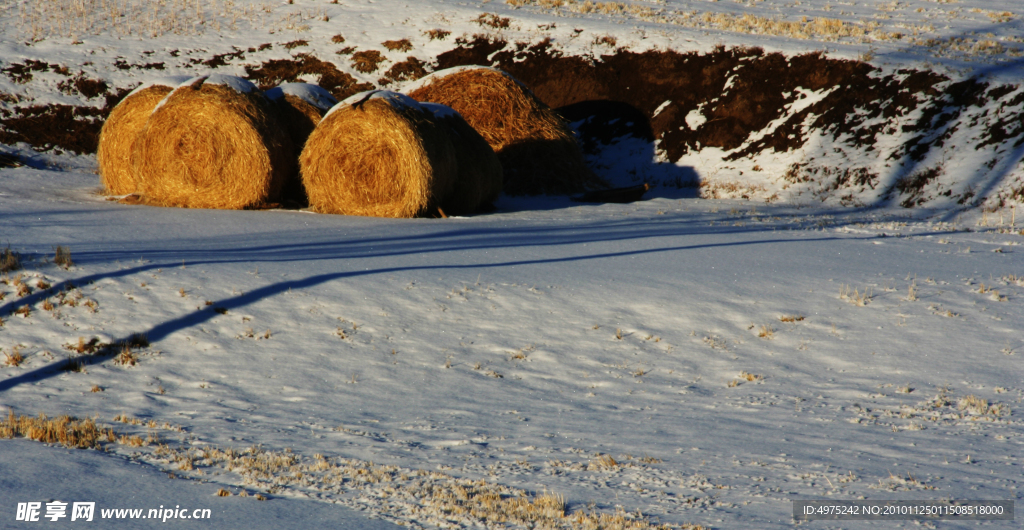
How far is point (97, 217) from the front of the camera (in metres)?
10.6

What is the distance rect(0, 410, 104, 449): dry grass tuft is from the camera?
4730 millimetres

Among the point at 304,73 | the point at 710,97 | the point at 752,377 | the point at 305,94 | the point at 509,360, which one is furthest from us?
the point at 304,73

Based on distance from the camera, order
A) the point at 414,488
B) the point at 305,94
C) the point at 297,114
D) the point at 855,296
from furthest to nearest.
→ the point at 305,94, the point at 297,114, the point at 855,296, the point at 414,488

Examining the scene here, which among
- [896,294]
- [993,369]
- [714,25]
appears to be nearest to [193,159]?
[896,294]

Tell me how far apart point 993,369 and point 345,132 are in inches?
370

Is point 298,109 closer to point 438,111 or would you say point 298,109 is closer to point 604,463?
point 438,111

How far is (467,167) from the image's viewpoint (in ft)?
44.1

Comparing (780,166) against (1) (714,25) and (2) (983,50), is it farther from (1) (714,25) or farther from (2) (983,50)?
(1) (714,25)

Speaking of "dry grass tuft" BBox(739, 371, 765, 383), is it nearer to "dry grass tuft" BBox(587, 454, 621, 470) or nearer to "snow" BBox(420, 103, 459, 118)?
"dry grass tuft" BBox(587, 454, 621, 470)

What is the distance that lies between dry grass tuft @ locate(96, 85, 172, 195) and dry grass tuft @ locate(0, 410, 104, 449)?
8.67 m

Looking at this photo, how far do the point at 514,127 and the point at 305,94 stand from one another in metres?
4.77

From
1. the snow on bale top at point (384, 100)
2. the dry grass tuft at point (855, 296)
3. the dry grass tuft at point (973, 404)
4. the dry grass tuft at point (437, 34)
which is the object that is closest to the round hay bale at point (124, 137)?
the snow on bale top at point (384, 100)

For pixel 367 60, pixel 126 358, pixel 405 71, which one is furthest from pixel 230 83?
pixel 367 60

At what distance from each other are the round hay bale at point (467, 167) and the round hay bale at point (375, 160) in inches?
26.4
